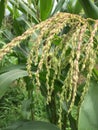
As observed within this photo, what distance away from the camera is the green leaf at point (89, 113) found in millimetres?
774

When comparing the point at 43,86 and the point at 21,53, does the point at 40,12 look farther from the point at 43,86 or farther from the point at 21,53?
the point at 43,86

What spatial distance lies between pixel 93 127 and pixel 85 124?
0.03 meters

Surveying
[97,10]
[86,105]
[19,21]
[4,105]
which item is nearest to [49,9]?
[19,21]

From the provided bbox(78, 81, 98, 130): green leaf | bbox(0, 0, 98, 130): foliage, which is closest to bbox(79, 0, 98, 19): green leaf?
bbox(0, 0, 98, 130): foliage

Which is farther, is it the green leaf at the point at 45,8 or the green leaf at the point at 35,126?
the green leaf at the point at 45,8

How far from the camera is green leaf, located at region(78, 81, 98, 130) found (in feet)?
2.54

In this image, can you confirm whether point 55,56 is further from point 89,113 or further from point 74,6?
point 74,6

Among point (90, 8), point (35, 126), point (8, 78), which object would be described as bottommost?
point (35, 126)

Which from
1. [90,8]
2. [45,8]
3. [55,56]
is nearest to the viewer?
[55,56]

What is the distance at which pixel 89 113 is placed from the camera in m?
0.79

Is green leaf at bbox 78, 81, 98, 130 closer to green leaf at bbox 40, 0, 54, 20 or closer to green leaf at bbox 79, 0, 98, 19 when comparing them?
green leaf at bbox 79, 0, 98, 19

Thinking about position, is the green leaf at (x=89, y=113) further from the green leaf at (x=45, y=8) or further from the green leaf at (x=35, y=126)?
the green leaf at (x=45, y=8)

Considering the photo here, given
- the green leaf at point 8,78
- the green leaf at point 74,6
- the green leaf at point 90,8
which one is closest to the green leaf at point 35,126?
the green leaf at point 8,78

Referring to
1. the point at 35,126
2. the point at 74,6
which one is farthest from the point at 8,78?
the point at 74,6
